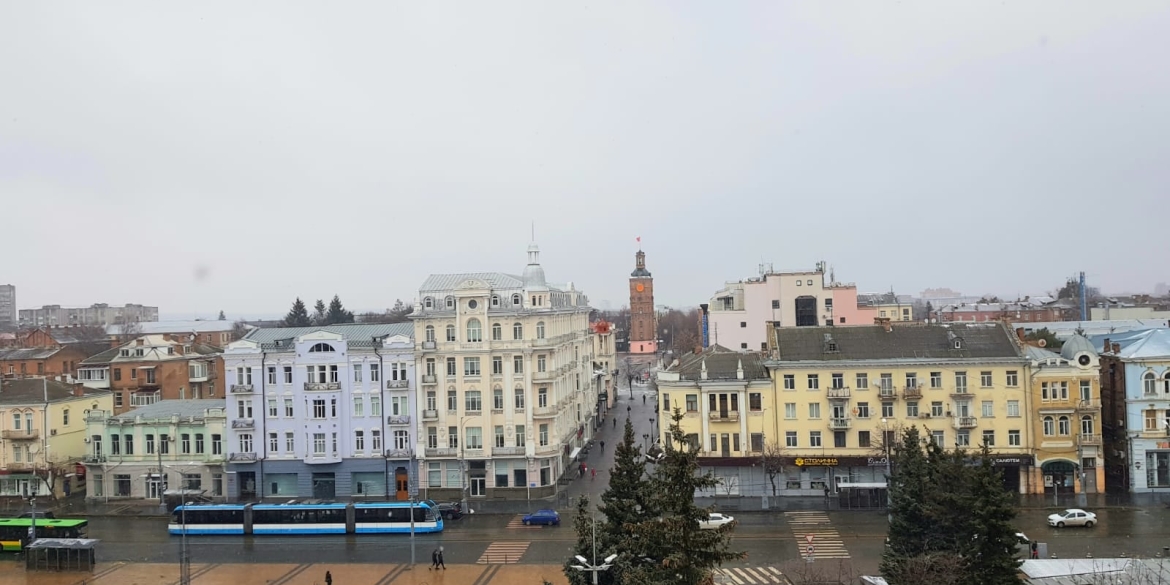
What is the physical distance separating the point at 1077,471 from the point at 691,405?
22.3 m

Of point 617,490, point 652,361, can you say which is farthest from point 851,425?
point 652,361

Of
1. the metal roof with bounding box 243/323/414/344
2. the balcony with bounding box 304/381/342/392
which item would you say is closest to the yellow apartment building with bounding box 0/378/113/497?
the metal roof with bounding box 243/323/414/344

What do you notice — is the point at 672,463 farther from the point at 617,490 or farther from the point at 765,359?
the point at 765,359

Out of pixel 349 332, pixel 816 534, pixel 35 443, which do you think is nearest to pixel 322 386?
pixel 349 332

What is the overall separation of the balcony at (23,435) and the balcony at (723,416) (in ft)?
145

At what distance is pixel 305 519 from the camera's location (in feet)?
164

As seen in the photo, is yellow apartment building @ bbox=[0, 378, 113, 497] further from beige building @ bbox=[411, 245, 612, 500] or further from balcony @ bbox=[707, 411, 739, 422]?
balcony @ bbox=[707, 411, 739, 422]

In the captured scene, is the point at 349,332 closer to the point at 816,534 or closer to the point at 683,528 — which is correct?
the point at 816,534

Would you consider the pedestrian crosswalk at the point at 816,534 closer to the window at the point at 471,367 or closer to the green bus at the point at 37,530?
the window at the point at 471,367

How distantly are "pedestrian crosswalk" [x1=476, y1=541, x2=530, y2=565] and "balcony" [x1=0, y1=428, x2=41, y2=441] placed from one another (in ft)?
114

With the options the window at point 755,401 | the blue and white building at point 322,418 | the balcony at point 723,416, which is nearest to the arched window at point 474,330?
the blue and white building at point 322,418

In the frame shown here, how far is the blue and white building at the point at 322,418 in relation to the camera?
5791 centimetres

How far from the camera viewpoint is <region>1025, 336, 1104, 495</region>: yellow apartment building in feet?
170

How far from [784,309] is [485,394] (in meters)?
37.7
